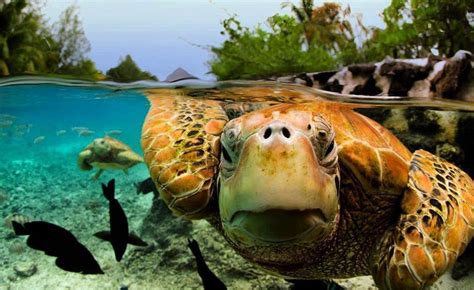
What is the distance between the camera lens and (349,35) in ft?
12.6

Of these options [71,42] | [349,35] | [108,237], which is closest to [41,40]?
[71,42]

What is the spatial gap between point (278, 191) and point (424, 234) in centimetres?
162

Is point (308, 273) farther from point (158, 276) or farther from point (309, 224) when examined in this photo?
point (158, 276)

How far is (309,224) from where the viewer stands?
2.08 m

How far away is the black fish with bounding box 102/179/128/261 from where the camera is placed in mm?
4316

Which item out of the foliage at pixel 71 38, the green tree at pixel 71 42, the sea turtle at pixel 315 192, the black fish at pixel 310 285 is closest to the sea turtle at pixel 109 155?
the green tree at pixel 71 42

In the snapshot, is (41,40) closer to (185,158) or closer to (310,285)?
(185,158)

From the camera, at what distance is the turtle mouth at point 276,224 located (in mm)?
1979

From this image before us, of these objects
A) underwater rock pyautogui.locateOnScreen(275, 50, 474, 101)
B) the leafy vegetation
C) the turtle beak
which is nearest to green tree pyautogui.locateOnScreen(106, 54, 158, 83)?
the leafy vegetation

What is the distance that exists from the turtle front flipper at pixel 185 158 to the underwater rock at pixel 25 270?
4302 mm

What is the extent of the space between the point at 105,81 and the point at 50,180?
33.8 ft

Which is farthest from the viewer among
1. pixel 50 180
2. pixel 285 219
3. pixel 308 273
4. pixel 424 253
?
pixel 50 180

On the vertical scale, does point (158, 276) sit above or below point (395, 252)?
below

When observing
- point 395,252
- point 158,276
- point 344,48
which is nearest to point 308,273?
point 395,252
